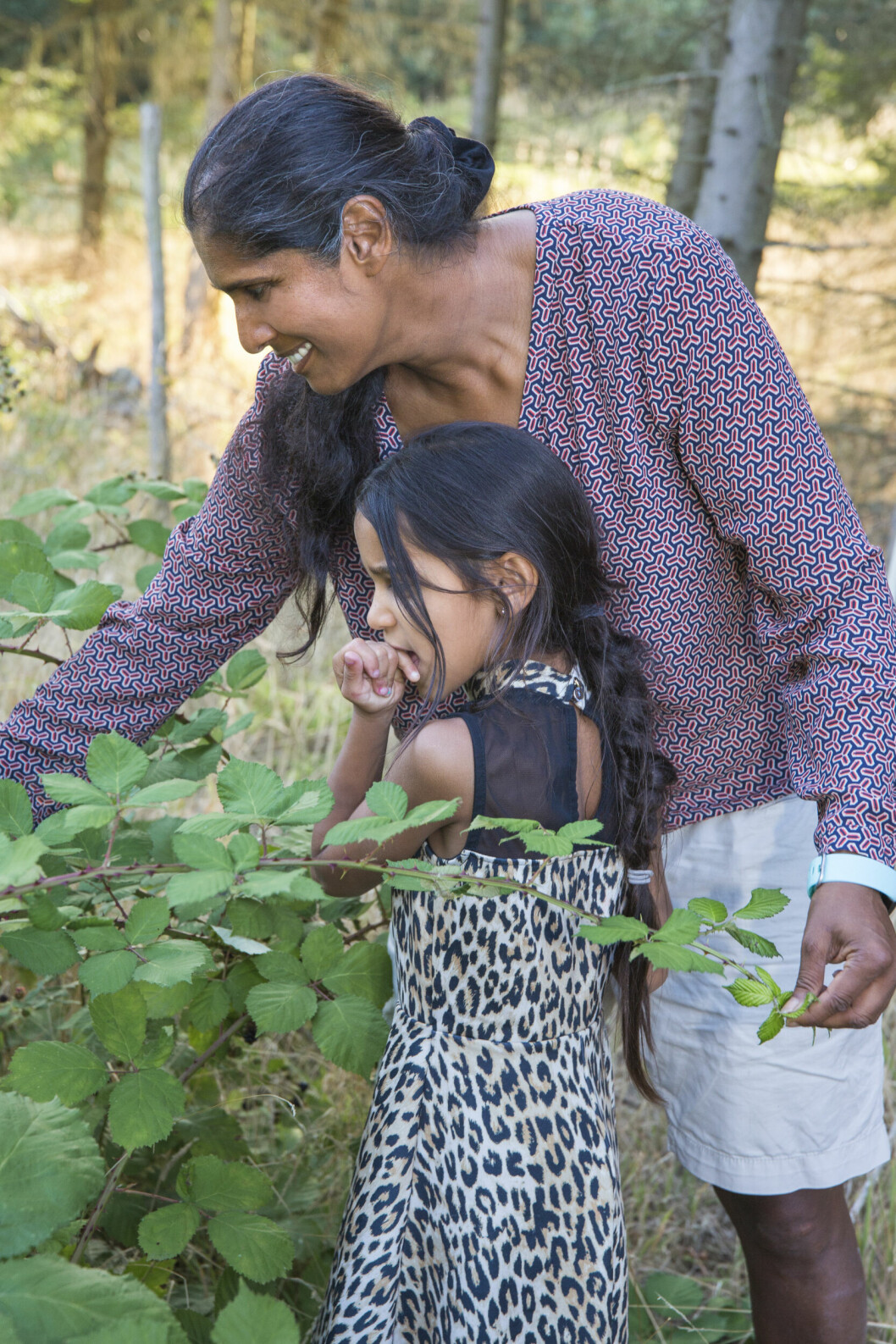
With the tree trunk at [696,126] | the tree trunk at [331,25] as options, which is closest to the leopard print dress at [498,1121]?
the tree trunk at [696,126]

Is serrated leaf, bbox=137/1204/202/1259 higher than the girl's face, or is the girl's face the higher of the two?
the girl's face

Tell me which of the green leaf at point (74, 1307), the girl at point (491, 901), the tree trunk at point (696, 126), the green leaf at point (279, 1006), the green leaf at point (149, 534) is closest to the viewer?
the green leaf at point (74, 1307)

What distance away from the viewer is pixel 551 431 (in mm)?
1634

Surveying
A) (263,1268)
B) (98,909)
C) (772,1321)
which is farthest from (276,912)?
(772,1321)

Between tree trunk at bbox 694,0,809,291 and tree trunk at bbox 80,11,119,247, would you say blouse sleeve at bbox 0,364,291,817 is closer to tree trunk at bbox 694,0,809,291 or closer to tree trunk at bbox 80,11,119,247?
tree trunk at bbox 694,0,809,291

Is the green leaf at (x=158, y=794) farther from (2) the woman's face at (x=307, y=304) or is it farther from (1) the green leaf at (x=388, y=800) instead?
(2) the woman's face at (x=307, y=304)

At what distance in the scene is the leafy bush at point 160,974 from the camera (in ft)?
3.24

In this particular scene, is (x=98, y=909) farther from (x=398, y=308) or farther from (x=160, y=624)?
(x=398, y=308)

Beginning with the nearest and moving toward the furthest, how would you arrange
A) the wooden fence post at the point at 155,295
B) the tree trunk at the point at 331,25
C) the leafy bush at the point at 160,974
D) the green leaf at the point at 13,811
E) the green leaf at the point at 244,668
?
the leafy bush at the point at 160,974, the green leaf at the point at 13,811, the green leaf at the point at 244,668, the wooden fence post at the point at 155,295, the tree trunk at the point at 331,25

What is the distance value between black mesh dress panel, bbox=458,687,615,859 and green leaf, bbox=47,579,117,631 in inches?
18.9

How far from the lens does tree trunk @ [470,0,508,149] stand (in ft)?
23.7

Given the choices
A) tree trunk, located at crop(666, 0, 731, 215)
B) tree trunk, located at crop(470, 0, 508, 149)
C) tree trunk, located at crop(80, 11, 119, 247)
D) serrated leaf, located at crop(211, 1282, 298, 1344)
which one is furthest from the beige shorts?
tree trunk, located at crop(80, 11, 119, 247)

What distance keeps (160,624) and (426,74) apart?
1394 centimetres

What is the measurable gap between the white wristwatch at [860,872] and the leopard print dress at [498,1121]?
12.3 inches
